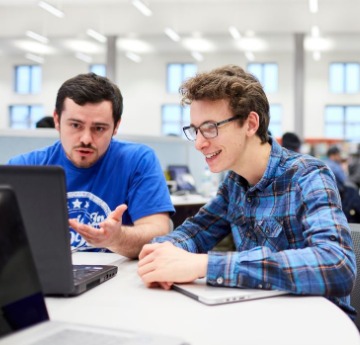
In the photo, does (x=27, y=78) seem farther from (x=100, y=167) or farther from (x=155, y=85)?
(x=100, y=167)

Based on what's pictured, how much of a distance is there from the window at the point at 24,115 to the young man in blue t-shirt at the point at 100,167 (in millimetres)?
12678

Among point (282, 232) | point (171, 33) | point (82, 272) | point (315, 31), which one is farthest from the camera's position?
point (171, 33)

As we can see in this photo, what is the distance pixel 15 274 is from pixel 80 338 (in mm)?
139

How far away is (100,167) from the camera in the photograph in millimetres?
1723

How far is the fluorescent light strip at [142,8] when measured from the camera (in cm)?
814

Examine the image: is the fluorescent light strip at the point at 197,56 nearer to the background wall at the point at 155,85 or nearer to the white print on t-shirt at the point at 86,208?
the background wall at the point at 155,85

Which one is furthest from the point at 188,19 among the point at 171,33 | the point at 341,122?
the point at 341,122

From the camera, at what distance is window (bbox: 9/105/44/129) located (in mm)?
13906

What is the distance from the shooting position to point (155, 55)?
13320mm

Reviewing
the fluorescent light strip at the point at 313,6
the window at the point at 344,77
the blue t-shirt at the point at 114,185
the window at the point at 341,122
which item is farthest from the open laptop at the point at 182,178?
the window at the point at 344,77

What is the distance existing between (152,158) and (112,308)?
0.88 metres

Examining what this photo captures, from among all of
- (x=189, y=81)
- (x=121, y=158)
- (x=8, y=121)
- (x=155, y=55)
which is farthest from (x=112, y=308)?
(x=8, y=121)

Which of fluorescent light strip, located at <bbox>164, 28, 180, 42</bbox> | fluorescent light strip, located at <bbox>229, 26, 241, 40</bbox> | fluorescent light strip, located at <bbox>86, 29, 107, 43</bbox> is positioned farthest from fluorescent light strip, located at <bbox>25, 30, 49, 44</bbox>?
fluorescent light strip, located at <bbox>229, 26, 241, 40</bbox>

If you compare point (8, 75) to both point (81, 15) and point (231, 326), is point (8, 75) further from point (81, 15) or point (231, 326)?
point (231, 326)
